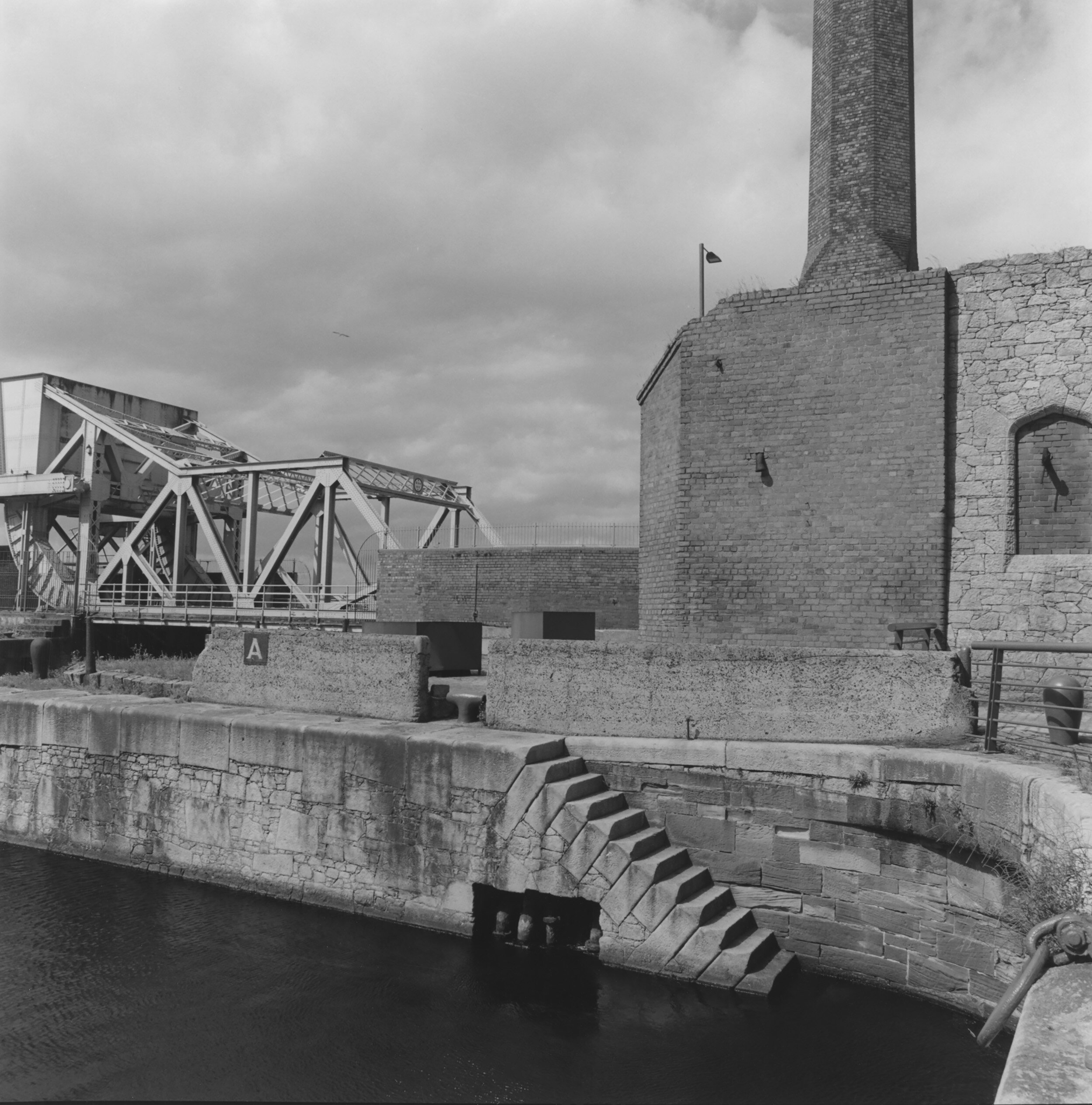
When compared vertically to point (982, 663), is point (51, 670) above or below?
below

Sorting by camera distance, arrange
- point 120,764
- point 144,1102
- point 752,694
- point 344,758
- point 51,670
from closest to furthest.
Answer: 1. point 144,1102
2. point 752,694
3. point 344,758
4. point 120,764
5. point 51,670

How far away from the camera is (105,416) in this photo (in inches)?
1357

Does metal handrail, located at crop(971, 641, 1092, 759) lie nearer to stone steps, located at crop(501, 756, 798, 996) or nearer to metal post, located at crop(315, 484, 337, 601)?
stone steps, located at crop(501, 756, 798, 996)

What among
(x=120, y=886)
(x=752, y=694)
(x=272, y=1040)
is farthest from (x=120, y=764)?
(x=752, y=694)

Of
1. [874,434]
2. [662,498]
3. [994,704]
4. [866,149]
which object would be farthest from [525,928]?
[866,149]

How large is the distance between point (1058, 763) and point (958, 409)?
17.5 feet

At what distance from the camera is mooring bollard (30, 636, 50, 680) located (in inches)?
516

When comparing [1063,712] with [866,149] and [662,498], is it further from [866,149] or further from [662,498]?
[866,149]

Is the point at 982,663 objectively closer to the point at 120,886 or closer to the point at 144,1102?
the point at 144,1102

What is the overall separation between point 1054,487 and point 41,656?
13.9 metres

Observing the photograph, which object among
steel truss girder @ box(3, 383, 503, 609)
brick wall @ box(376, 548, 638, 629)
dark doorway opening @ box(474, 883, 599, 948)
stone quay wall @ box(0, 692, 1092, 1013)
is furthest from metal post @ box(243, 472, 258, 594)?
dark doorway opening @ box(474, 883, 599, 948)

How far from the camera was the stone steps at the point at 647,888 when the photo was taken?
650 centimetres

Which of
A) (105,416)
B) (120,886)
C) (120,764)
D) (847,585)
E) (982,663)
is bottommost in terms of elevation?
(120,886)

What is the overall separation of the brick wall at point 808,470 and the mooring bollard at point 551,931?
4.48m
